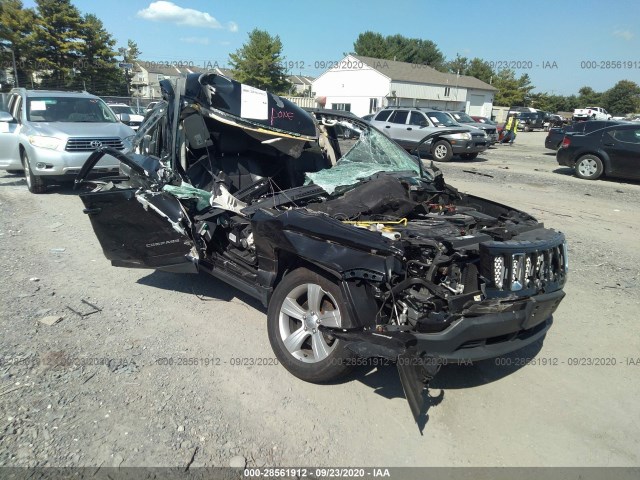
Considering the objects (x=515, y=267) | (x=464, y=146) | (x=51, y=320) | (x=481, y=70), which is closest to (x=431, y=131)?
(x=464, y=146)

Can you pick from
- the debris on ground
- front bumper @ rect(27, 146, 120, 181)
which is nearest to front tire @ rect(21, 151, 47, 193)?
front bumper @ rect(27, 146, 120, 181)

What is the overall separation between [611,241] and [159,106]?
669 centimetres

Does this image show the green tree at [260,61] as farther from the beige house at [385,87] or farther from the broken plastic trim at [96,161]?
the broken plastic trim at [96,161]

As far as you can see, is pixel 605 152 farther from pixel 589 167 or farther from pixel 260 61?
pixel 260 61

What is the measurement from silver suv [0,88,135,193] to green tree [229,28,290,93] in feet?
135

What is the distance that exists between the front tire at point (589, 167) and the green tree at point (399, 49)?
212ft

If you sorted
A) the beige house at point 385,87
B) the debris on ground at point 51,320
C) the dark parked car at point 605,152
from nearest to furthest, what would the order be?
the debris on ground at point 51,320 → the dark parked car at point 605,152 → the beige house at point 385,87

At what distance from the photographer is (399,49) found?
75.9 m

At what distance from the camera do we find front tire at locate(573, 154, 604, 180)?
1245cm

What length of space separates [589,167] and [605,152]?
577 mm

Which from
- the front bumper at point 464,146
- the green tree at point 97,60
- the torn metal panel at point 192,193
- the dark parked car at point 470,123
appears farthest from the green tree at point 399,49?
the torn metal panel at point 192,193

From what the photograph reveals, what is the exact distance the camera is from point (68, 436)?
2621 millimetres

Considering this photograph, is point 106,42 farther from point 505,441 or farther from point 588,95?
point 588,95

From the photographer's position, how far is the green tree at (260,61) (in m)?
49.0
